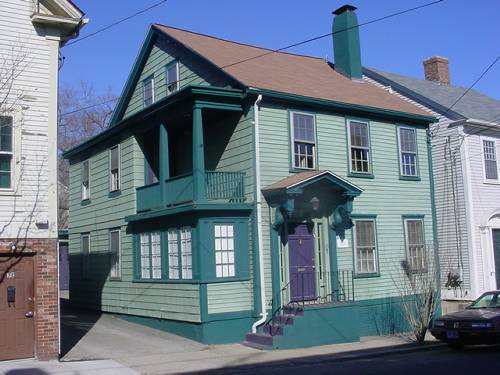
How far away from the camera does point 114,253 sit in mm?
20484

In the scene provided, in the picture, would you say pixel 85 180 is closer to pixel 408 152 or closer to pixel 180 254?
pixel 180 254

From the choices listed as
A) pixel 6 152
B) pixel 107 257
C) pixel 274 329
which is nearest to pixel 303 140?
pixel 274 329

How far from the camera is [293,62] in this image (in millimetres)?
21625

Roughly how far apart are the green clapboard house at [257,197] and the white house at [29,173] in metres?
3.62

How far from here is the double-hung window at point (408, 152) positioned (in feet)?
64.6

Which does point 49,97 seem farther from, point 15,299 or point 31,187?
point 15,299

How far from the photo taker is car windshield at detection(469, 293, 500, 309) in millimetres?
15562

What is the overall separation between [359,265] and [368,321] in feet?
5.35

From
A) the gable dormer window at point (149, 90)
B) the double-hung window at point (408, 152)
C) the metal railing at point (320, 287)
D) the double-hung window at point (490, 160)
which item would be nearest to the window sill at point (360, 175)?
the double-hung window at point (408, 152)

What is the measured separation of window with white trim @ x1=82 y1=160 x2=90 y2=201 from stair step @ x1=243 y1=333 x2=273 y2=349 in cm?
1007

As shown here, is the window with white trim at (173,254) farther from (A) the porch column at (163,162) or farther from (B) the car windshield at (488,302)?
(B) the car windshield at (488,302)

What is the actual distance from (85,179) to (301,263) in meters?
9.93

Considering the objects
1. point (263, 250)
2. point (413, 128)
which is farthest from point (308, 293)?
point (413, 128)

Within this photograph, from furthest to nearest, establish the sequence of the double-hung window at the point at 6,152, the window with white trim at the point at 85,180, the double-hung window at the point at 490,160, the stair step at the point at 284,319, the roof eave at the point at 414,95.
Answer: the double-hung window at the point at 490,160 → the roof eave at the point at 414,95 → the window with white trim at the point at 85,180 → the stair step at the point at 284,319 → the double-hung window at the point at 6,152
